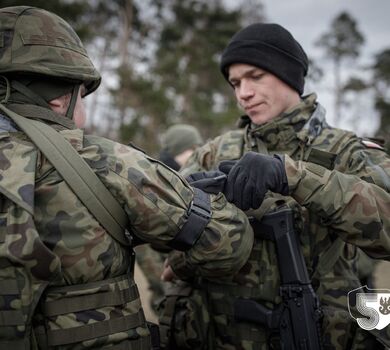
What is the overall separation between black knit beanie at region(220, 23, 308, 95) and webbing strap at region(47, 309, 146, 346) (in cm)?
171

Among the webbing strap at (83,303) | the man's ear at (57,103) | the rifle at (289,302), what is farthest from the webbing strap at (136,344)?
the man's ear at (57,103)

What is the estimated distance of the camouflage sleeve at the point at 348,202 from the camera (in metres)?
2.20

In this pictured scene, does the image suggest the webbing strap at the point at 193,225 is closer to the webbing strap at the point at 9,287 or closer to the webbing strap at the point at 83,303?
the webbing strap at the point at 83,303

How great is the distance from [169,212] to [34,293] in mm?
636

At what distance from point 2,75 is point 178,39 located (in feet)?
55.6

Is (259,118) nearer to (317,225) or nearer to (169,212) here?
(317,225)

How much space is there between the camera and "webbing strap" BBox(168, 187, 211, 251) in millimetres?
2006

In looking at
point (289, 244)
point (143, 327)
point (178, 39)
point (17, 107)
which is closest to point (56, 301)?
point (143, 327)

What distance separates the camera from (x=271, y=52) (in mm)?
2797

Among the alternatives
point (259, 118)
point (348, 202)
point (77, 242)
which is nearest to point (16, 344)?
point (77, 242)

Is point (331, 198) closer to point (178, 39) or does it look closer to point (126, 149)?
point (126, 149)

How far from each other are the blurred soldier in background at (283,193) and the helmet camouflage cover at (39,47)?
2.71 feet

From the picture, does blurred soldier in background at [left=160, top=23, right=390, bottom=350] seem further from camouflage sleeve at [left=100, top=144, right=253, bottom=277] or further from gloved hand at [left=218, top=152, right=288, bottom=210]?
camouflage sleeve at [left=100, top=144, right=253, bottom=277]

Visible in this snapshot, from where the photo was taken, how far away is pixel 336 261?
261cm
